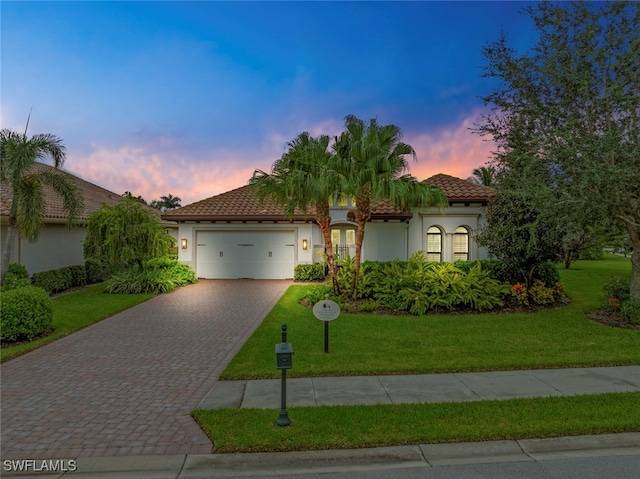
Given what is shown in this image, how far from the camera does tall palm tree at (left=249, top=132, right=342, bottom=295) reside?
33.5 feet

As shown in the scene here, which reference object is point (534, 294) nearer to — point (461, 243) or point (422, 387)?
point (461, 243)

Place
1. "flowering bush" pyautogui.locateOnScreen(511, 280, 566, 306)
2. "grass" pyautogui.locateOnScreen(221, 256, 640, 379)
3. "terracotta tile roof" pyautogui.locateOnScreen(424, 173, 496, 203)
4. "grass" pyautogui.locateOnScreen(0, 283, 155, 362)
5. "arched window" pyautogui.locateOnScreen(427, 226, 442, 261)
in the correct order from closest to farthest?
"grass" pyautogui.locateOnScreen(221, 256, 640, 379), "grass" pyautogui.locateOnScreen(0, 283, 155, 362), "flowering bush" pyautogui.locateOnScreen(511, 280, 566, 306), "terracotta tile roof" pyautogui.locateOnScreen(424, 173, 496, 203), "arched window" pyautogui.locateOnScreen(427, 226, 442, 261)

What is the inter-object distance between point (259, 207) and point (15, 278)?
34.4ft

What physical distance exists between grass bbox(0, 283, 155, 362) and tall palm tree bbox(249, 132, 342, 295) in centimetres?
606

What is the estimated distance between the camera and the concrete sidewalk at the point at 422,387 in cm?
500

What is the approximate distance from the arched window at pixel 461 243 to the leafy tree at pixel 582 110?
4.88m

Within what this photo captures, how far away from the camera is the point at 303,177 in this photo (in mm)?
10398

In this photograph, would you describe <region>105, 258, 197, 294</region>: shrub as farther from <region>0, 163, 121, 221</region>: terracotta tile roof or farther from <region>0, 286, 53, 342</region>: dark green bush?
<region>0, 286, 53, 342</region>: dark green bush

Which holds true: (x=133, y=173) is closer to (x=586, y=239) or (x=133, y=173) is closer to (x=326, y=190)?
(x=326, y=190)

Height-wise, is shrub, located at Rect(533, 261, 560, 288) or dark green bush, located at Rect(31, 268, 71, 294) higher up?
shrub, located at Rect(533, 261, 560, 288)

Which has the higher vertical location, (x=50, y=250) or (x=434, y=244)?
(x=434, y=244)

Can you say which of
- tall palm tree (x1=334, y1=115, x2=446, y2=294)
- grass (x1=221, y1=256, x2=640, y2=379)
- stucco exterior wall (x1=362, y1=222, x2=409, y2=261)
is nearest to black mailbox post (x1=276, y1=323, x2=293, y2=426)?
grass (x1=221, y1=256, x2=640, y2=379)

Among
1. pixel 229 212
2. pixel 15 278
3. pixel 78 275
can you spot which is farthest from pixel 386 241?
pixel 78 275

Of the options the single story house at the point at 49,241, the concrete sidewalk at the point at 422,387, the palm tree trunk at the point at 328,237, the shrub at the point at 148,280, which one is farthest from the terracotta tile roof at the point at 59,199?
the concrete sidewalk at the point at 422,387
